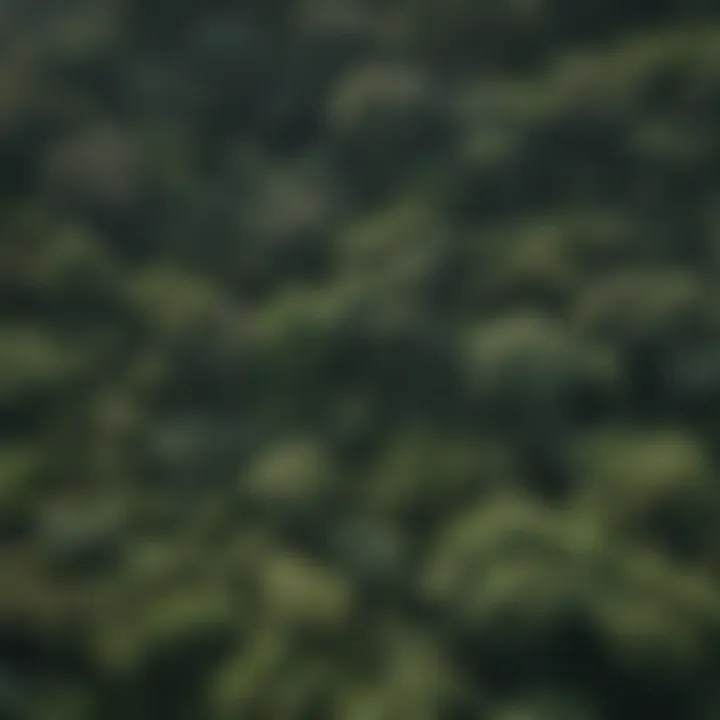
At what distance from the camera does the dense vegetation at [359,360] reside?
150 cm

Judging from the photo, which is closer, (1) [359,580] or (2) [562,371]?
(1) [359,580]

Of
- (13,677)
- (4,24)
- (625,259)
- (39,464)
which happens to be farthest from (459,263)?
(4,24)

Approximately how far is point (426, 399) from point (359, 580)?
354mm

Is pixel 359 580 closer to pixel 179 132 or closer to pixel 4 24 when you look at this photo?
pixel 179 132

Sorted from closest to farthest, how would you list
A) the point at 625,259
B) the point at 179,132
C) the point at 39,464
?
1. the point at 39,464
2. the point at 625,259
3. the point at 179,132

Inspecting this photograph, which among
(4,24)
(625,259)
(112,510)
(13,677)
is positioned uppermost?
(4,24)

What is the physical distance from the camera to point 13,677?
1.54 meters

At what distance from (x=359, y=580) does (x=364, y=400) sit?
1.10 feet

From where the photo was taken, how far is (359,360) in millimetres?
1864

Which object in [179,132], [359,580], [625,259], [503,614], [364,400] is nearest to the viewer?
[503,614]

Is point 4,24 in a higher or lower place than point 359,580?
higher

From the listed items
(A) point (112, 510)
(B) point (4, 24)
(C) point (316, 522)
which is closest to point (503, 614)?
(C) point (316, 522)

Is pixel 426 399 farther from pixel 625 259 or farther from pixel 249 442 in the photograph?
pixel 625 259

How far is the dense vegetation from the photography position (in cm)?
150
